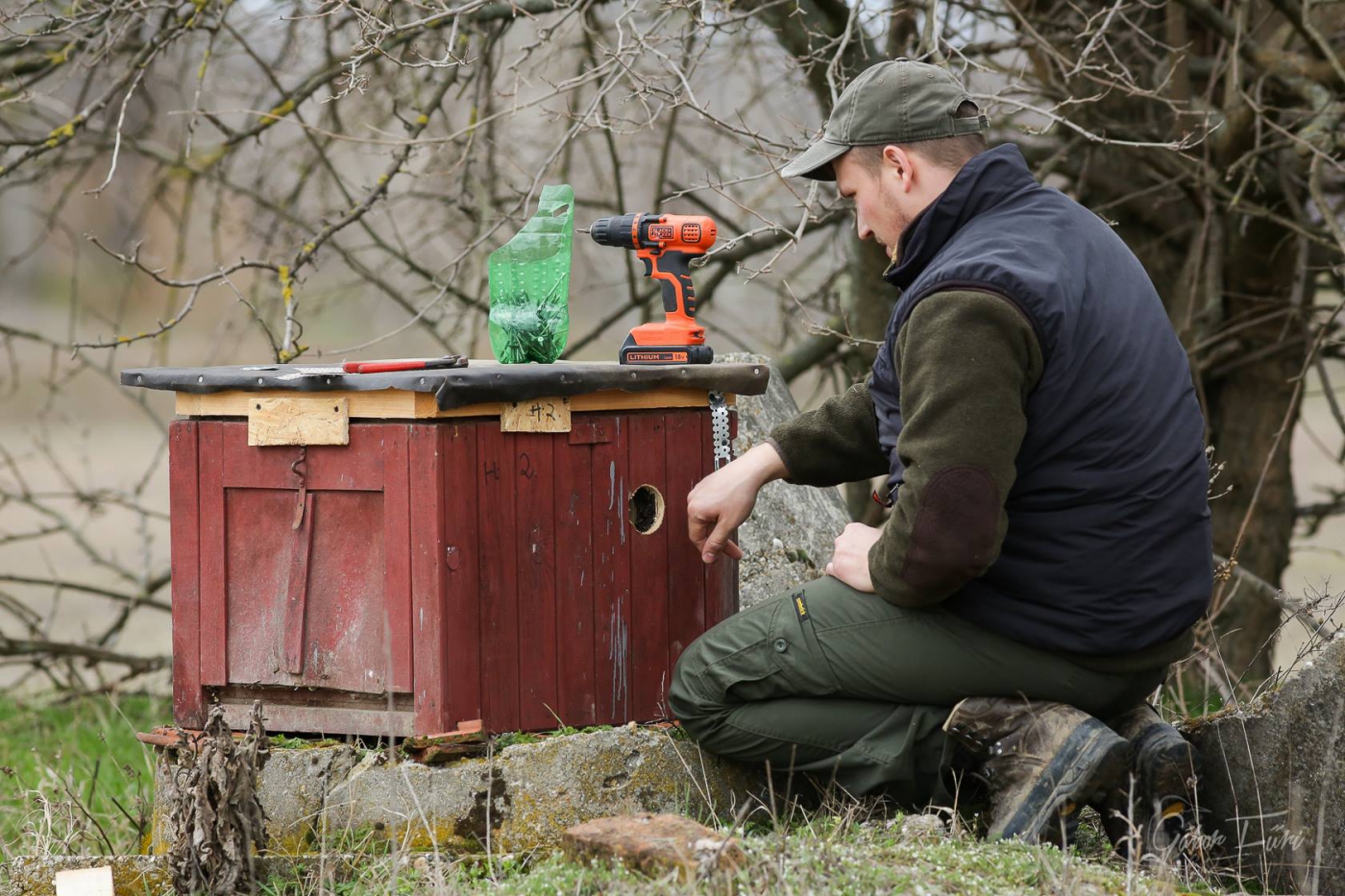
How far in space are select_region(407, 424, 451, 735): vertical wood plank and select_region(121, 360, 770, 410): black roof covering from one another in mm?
114

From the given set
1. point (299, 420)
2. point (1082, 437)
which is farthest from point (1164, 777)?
point (299, 420)

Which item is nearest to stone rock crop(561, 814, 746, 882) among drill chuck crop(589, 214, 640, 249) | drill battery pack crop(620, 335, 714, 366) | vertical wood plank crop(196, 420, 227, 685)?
vertical wood plank crop(196, 420, 227, 685)

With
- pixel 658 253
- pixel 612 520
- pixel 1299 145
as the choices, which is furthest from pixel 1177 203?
pixel 612 520

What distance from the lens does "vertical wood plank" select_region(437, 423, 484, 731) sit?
126 inches

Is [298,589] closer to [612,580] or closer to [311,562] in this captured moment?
[311,562]

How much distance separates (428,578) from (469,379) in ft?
1.49

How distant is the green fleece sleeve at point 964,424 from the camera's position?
276cm

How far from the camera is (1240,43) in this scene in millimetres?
5148

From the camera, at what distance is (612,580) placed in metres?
3.55

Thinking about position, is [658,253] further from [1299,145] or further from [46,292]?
[46,292]

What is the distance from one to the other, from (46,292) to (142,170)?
17459 mm

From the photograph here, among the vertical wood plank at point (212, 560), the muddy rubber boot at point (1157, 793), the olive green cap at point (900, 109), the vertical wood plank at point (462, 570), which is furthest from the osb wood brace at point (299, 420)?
the muddy rubber boot at point (1157, 793)

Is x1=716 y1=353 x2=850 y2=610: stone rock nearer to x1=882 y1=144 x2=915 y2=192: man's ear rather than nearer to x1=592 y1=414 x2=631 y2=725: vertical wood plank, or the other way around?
x1=592 y1=414 x2=631 y2=725: vertical wood plank

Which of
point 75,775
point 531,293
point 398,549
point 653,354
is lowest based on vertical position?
point 75,775
